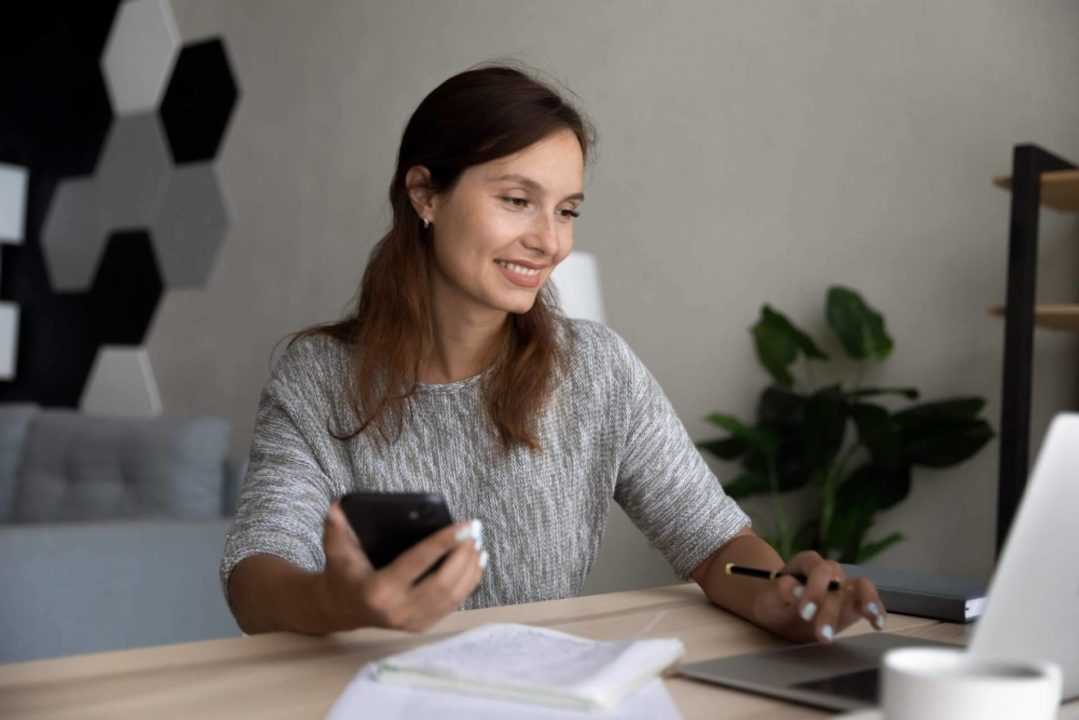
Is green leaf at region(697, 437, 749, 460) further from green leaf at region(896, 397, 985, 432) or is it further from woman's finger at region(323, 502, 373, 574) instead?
woman's finger at region(323, 502, 373, 574)

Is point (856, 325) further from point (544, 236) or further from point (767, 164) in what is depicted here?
point (544, 236)

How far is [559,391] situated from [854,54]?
171 centimetres

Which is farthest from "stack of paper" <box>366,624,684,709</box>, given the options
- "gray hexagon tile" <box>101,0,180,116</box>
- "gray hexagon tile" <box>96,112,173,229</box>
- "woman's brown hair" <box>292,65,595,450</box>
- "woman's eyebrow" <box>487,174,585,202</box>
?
"gray hexagon tile" <box>101,0,180,116</box>

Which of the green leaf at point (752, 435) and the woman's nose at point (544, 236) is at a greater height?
the woman's nose at point (544, 236)

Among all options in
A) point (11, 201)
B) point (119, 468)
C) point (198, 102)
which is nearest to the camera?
point (119, 468)

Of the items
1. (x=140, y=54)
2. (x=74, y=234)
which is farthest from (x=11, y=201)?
(x=140, y=54)

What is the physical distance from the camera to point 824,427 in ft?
8.36

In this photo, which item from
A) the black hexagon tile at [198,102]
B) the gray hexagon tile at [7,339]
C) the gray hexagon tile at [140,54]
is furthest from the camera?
the gray hexagon tile at [7,339]

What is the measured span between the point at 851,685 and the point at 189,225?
394 centimetres

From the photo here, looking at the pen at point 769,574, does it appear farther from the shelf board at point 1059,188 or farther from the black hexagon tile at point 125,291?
the black hexagon tile at point 125,291

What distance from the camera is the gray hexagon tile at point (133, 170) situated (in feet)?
14.5

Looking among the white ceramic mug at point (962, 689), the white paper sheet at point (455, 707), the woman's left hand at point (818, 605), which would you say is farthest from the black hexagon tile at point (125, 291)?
the white ceramic mug at point (962, 689)

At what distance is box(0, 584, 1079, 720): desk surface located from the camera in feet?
2.47

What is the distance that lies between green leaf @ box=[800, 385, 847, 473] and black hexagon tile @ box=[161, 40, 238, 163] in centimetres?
266
